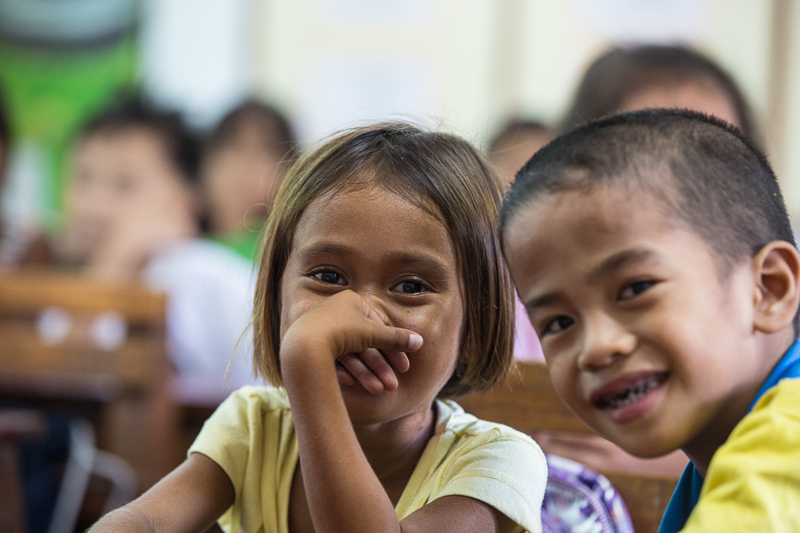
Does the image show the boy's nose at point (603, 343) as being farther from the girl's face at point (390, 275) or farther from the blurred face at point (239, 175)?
the blurred face at point (239, 175)

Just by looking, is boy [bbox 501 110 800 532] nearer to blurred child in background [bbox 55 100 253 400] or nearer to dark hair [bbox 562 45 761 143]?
dark hair [bbox 562 45 761 143]

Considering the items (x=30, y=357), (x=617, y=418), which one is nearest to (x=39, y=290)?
(x=30, y=357)

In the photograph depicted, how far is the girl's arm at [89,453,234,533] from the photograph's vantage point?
84cm

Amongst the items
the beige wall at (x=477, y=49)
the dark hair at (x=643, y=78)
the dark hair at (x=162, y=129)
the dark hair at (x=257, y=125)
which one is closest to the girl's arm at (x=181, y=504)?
the dark hair at (x=643, y=78)

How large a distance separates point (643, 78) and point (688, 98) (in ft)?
0.31

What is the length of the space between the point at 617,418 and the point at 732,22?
399 cm

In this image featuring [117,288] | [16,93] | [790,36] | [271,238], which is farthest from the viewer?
[16,93]

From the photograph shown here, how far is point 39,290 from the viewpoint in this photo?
7.04 feet

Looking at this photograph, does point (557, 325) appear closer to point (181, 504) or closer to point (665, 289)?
point (665, 289)

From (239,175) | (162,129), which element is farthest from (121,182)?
(239,175)

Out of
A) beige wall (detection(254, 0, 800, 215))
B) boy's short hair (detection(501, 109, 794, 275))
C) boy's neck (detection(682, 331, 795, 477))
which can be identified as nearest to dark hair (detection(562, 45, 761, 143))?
boy's short hair (detection(501, 109, 794, 275))

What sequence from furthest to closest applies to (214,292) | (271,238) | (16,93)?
1. (16,93)
2. (214,292)
3. (271,238)

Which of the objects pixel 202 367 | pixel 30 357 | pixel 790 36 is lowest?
pixel 202 367

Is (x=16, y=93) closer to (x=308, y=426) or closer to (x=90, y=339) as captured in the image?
(x=90, y=339)
